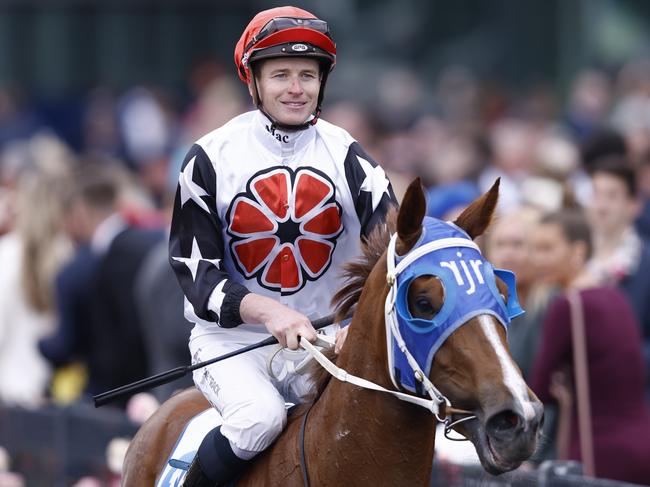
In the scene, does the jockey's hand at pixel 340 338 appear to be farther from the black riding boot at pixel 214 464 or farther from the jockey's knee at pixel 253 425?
the black riding boot at pixel 214 464

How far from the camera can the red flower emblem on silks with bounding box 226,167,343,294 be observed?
16.5 feet

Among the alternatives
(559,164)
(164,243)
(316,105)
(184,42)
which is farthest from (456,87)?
(316,105)

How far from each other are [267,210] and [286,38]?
60cm

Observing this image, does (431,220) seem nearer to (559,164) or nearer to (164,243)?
(164,243)

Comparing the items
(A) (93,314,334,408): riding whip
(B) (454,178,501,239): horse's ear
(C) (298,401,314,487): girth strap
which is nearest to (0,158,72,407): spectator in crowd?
(A) (93,314,334,408): riding whip

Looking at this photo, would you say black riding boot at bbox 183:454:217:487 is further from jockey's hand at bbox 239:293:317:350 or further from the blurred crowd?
the blurred crowd

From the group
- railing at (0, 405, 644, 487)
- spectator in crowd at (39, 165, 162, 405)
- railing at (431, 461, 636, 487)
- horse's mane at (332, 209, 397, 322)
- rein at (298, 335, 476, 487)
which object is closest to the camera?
rein at (298, 335, 476, 487)

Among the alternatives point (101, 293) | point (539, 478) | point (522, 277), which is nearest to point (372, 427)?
point (539, 478)

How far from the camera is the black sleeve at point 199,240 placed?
196 inches

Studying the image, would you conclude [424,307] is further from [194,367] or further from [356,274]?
[194,367]

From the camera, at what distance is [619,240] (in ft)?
28.2

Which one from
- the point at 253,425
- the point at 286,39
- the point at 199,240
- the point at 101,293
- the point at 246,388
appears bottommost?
the point at 101,293

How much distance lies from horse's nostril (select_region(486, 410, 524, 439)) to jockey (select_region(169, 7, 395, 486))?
105cm

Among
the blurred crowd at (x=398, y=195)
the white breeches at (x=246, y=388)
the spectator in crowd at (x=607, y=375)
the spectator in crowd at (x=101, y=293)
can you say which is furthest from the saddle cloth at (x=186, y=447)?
Answer: the spectator in crowd at (x=101, y=293)
